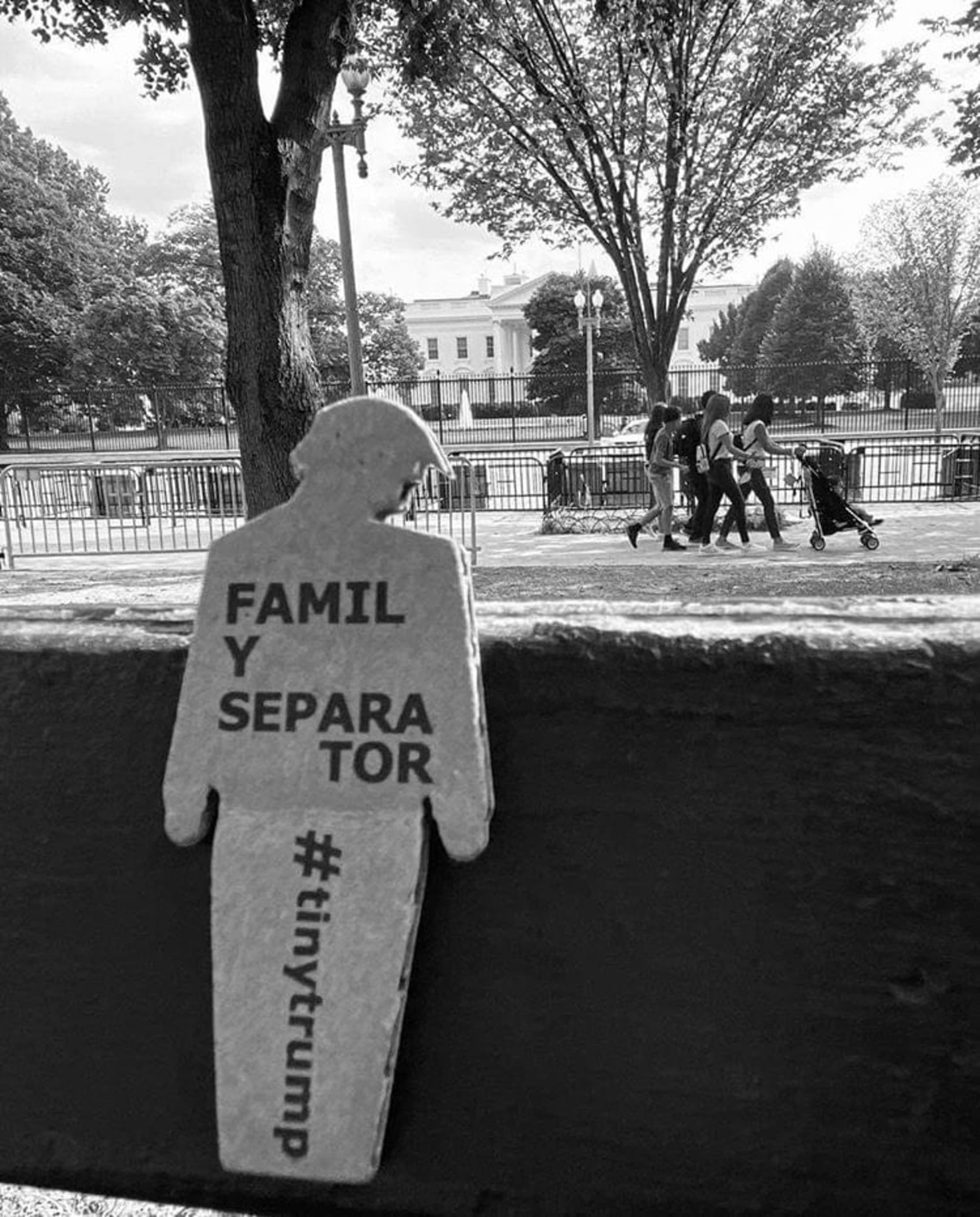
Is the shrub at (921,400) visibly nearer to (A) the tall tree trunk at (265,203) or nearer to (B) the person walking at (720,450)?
(B) the person walking at (720,450)

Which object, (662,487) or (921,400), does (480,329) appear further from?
(662,487)

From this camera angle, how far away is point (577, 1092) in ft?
4.23

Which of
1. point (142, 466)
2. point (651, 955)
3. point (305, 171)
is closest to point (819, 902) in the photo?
point (651, 955)

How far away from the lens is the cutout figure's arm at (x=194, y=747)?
1232 mm

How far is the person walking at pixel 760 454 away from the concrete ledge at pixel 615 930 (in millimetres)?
9567

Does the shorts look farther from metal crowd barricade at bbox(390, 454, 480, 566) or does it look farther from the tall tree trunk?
the tall tree trunk

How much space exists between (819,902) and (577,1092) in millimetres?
428

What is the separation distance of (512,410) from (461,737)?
44.5 m

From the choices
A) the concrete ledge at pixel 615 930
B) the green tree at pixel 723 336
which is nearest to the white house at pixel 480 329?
the green tree at pixel 723 336

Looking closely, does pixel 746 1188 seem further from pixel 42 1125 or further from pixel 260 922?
pixel 42 1125

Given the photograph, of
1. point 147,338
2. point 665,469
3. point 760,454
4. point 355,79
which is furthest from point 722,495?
point 147,338

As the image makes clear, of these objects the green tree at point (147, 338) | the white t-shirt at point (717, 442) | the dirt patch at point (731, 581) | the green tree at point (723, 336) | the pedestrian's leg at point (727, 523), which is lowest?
the dirt patch at point (731, 581)

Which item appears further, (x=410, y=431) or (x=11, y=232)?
(x=11, y=232)

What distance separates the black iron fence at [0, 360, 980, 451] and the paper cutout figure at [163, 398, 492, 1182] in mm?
40534
